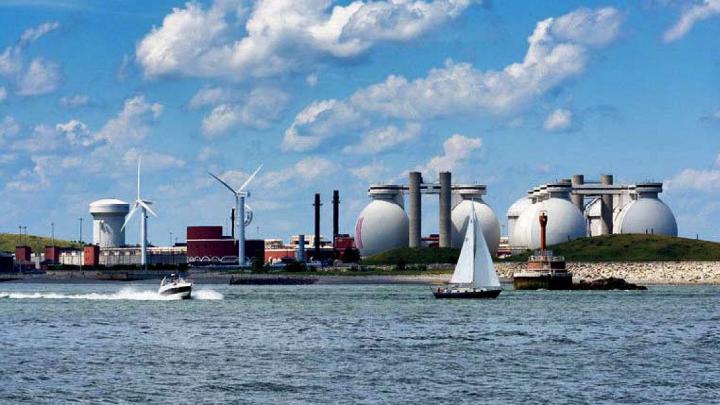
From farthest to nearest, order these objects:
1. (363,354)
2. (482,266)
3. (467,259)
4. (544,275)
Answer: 1. (544,275)
2. (482,266)
3. (467,259)
4. (363,354)

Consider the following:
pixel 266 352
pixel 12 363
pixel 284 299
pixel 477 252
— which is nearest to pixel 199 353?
pixel 266 352

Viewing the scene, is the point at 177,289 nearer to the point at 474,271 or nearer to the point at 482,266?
the point at 474,271

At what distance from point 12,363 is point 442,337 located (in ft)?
107

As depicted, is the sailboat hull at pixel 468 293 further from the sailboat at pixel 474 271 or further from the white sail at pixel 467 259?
the white sail at pixel 467 259

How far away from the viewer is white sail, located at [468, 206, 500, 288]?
152 metres

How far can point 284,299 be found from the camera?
552 feet

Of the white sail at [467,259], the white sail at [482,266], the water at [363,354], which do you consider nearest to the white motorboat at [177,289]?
the water at [363,354]

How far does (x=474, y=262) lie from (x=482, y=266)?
224 cm

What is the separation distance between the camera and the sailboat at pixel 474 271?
497 feet

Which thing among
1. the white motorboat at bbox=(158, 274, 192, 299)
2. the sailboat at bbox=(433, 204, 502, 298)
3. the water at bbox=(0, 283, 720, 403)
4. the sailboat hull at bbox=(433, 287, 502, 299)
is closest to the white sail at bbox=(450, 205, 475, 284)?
the sailboat at bbox=(433, 204, 502, 298)

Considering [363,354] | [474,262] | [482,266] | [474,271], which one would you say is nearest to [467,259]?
[474,262]

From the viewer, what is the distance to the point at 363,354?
273ft

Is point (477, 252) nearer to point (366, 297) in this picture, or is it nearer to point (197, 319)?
point (366, 297)

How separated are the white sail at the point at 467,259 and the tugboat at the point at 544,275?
38675mm
